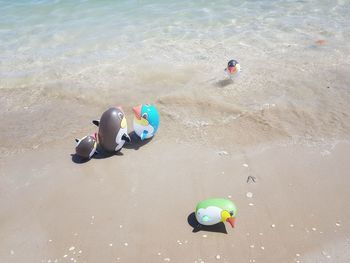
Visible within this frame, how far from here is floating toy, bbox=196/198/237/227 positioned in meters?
3.93

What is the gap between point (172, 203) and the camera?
14.7 feet

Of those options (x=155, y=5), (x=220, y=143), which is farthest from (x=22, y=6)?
(x=220, y=143)

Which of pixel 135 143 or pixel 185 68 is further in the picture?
pixel 185 68

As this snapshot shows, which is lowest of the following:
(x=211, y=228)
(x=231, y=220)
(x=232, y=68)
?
(x=211, y=228)

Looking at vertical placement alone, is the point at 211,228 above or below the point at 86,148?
below

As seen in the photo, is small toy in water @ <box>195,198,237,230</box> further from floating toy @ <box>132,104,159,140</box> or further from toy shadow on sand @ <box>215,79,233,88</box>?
toy shadow on sand @ <box>215,79,233,88</box>

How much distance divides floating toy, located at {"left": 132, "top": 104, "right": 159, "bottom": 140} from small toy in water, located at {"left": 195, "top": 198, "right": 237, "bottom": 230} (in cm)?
170

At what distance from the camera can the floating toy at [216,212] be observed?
3.93 m

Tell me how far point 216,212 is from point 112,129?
1.84 m

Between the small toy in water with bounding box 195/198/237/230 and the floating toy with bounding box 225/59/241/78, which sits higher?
the floating toy with bounding box 225/59/241/78

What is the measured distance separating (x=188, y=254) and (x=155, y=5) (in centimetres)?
909

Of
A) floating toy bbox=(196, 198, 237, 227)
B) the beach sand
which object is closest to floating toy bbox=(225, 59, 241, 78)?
the beach sand

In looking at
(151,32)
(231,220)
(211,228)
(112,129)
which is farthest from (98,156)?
(151,32)

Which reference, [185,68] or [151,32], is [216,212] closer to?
[185,68]
